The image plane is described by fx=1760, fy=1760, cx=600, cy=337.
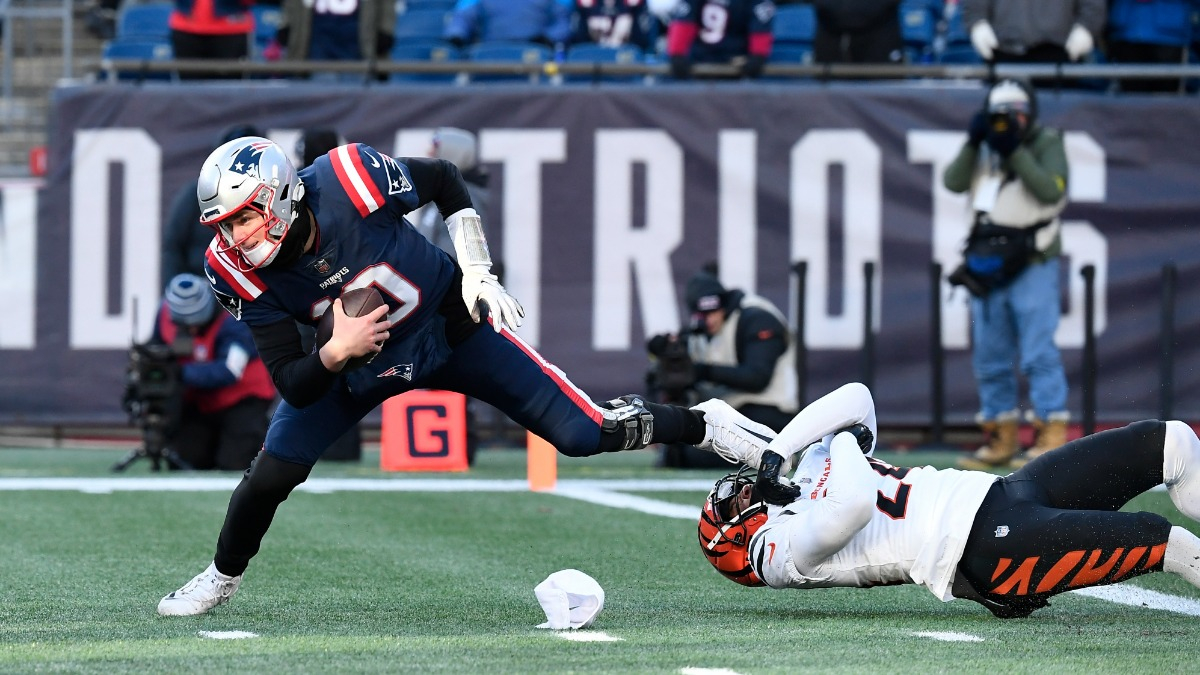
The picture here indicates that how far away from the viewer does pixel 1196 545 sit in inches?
175

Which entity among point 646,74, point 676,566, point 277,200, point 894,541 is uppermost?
point 646,74

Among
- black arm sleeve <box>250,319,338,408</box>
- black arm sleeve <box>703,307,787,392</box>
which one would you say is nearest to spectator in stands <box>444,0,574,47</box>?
black arm sleeve <box>703,307,787,392</box>

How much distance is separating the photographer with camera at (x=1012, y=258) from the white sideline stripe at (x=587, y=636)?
5491mm

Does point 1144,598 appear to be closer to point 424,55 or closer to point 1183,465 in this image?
point 1183,465

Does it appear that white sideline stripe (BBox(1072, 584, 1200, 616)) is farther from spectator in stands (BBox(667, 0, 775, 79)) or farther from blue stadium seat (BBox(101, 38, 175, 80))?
blue stadium seat (BBox(101, 38, 175, 80))

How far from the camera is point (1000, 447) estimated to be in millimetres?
9688

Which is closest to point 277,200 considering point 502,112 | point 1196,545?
point 1196,545

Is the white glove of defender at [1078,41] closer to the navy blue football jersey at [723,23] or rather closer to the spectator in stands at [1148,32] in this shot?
the spectator in stands at [1148,32]

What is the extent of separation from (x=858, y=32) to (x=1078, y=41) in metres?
1.44

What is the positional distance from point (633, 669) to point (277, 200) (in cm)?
166

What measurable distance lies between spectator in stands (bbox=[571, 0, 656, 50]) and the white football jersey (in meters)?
8.09

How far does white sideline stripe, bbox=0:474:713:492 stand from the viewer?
28.4 feet

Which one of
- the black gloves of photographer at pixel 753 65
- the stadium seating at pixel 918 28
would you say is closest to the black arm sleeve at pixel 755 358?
the black gloves of photographer at pixel 753 65

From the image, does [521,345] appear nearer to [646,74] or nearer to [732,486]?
[732,486]
